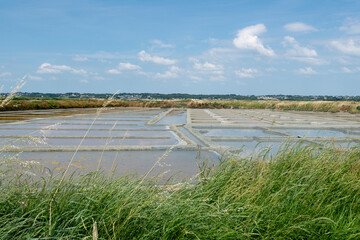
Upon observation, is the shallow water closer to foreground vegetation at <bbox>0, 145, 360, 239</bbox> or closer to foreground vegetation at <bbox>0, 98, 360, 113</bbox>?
foreground vegetation at <bbox>0, 145, 360, 239</bbox>

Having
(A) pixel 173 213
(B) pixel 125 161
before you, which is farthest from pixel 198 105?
(A) pixel 173 213

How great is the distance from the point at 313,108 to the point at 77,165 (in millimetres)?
34602

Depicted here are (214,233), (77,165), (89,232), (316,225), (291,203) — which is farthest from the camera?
(77,165)

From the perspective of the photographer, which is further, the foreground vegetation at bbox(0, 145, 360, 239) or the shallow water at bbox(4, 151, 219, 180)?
the shallow water at bbox(4, 151, 219, 180)

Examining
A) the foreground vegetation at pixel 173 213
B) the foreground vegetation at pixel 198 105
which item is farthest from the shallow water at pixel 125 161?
the foreground vegetation at pixel 198 105

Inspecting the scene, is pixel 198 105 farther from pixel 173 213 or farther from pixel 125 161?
pixel 173 213

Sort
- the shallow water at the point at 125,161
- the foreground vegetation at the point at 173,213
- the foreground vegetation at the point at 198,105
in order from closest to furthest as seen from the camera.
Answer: the foreground vegetation at the point at 173,213
the shallow water at the point at 125,161
the foreground vegetation at the point at 198,105

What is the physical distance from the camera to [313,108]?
35.3 meters

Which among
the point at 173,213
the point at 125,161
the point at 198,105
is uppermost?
the point at 198,105

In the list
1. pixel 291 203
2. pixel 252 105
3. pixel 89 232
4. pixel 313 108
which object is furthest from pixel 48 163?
pixel 252 105

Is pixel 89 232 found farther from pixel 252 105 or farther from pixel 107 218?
pixel 252 105

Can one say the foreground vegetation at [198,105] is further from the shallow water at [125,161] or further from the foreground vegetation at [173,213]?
the foreground vegetation at [173,213]

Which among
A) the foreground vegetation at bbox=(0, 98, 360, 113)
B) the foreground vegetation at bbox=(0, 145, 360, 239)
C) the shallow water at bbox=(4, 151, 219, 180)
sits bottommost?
the shallow water at bbox=(4, 151, 219, 180)

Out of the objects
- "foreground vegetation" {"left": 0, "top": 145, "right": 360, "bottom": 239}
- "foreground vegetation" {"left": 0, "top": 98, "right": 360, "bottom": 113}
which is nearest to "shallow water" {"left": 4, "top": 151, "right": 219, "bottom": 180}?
"foreground vegetation" {"left": 0, "top": 145, "right": 360, "bottom": 239}
